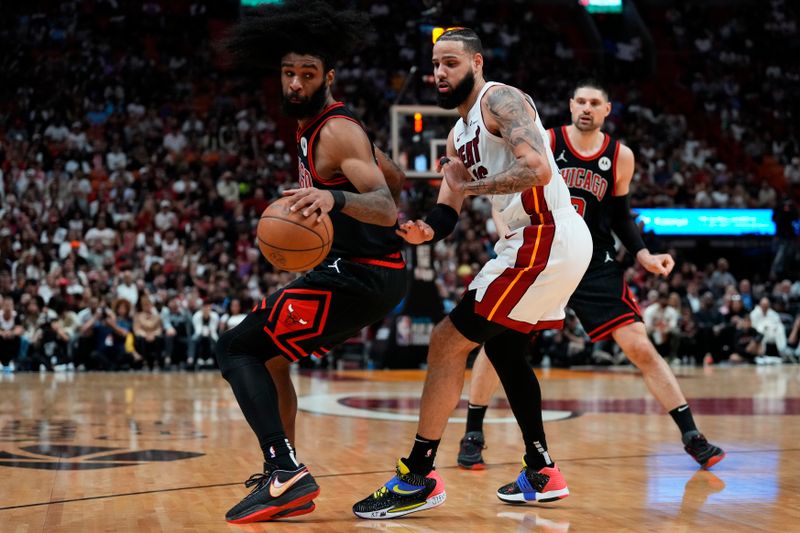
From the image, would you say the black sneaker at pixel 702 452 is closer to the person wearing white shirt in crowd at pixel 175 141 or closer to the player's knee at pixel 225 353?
the player's knee at pixel 225 353

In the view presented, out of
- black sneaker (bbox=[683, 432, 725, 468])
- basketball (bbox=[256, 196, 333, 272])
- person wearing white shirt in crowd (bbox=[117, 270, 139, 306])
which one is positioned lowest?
black sneaker (bbox=[683, 432, 725, 468])

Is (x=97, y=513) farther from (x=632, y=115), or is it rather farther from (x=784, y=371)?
(x=632, y=115)

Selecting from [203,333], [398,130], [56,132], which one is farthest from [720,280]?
[56,132]

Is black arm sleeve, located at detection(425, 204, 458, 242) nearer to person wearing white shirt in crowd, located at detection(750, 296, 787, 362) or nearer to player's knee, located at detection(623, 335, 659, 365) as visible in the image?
player's knee, located at detection(623, 335, 659, 365)

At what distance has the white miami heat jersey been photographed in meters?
4.38

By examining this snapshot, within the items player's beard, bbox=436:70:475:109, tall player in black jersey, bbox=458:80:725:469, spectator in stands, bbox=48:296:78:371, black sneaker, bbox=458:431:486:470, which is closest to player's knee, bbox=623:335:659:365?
tall player in black jersey, bbox=458:80:725:469

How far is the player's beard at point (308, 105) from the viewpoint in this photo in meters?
4.37

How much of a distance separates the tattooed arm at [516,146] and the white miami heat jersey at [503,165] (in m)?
0.09

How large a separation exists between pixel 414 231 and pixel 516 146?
520mm

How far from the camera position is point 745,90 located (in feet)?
91.1

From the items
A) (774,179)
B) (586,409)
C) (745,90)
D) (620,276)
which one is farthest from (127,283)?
(745,90)

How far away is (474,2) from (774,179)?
29.9ft

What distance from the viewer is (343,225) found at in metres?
4.44

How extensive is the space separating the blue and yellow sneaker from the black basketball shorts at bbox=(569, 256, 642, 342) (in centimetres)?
178
